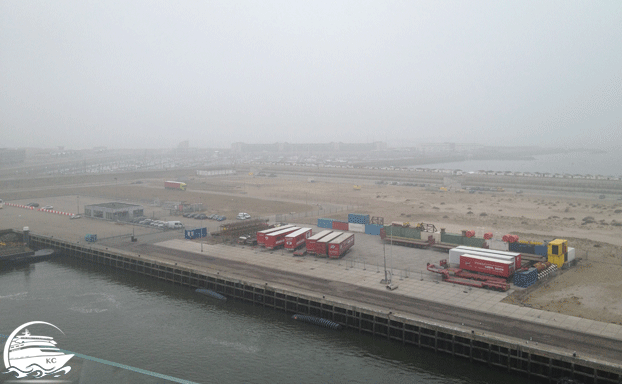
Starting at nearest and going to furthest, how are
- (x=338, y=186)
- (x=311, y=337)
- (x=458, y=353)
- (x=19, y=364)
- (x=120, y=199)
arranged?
(x=19, y=364), (x=458, y=353), (x=311, y=337), (x=120, y=199), (x=338, y=186)

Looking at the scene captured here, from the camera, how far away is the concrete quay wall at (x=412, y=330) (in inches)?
719

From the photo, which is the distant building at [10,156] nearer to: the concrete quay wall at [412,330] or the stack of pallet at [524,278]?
the concrete quay wall at [412,330]

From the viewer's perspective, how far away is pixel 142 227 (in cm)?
4859

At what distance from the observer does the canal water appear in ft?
63.3

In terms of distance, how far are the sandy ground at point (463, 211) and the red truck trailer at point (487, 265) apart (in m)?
1.79

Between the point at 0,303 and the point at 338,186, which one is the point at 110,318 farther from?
the point at 338,186

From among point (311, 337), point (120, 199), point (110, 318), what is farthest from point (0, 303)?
point (120, 199)

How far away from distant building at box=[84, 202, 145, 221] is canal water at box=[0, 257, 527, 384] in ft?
69.9

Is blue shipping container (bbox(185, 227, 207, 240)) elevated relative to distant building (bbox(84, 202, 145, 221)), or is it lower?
lower

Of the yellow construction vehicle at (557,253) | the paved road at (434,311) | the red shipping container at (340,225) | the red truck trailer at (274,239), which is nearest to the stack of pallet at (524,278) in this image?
the yellow construction vehicle at (557,253)

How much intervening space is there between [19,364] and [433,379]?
1538 cm

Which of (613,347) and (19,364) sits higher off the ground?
(19,364)

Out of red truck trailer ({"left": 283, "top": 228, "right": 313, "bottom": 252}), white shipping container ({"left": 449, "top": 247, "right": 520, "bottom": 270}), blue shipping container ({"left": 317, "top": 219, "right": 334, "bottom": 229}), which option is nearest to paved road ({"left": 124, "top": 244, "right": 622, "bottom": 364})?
red truck trailer ({"left": 283, "top": 228, "right": 313, "bottom": 252})

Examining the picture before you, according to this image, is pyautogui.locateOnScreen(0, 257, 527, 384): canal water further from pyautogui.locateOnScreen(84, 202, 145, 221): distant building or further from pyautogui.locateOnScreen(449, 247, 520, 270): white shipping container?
pyautogui.locateOnScreen(84, 202, 145, 221): distant building
